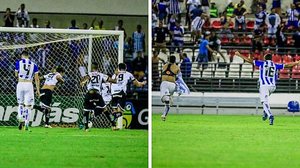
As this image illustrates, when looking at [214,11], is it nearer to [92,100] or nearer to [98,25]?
[98,25]

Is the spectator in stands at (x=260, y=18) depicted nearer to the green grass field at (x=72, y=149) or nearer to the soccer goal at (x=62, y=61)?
the soccer goal at (x=62, y=61)

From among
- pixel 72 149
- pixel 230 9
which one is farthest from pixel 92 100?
pixel 230 9

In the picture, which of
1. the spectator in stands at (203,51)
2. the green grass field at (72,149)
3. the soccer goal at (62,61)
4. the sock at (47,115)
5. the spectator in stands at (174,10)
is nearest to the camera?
the green grass field at (72,149)

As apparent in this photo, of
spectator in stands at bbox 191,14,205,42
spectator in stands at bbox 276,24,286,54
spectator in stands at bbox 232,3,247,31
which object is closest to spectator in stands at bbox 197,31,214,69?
spectator in stands at bbox 191,14,205,42

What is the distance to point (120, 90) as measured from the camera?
13.6 meters

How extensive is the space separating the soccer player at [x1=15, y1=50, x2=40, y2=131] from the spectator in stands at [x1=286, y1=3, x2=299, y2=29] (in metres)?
7.74

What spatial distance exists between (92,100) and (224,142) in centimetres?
228

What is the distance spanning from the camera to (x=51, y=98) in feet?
45.0

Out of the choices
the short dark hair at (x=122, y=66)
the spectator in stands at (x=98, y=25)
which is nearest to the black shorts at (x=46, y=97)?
the short dark hair at (x=122, y=66)

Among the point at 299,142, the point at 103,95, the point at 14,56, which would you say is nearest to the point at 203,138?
the point at 299,142

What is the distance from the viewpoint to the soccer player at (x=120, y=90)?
528 inches

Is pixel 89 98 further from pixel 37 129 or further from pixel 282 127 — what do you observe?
pixel 282 127

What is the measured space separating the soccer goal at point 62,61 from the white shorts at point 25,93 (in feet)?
2.93

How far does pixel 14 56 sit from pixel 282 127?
4078mm
